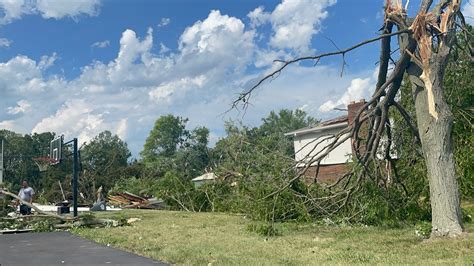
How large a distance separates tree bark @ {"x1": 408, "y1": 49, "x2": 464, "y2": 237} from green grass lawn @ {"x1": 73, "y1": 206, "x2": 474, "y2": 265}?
338mm

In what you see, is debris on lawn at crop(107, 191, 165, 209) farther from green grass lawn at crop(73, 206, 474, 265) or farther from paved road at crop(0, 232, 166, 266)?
green grass lawn at crop(73, 206, 474, 265)

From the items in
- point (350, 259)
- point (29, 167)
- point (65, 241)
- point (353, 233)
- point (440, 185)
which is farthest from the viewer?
point (29, 167)

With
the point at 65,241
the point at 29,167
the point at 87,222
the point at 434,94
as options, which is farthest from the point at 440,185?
the point at 29,167

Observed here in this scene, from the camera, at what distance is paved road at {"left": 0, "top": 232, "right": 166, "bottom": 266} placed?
287 inches

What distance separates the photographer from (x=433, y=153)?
806 centimetres

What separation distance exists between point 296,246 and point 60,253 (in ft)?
13.0

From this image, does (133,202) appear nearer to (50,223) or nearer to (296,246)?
(50,223)

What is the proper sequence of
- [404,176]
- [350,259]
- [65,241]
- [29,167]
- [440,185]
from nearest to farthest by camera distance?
1. [350,259]
2. [440,185]
3. [65,241]
4. [404,176]
5. [29,167]

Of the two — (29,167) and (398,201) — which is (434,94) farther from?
(29,167)

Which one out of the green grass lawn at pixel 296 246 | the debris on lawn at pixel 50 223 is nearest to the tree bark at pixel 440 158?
the green grass lawn at pixel 296 246

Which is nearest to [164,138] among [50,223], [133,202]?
[133,202]

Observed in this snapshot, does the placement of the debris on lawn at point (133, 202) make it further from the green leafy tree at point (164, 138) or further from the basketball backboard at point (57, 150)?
the green leafy tree at point (164, 138)

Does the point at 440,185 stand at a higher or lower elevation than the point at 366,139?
lower

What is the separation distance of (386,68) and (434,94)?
1.57 metres
